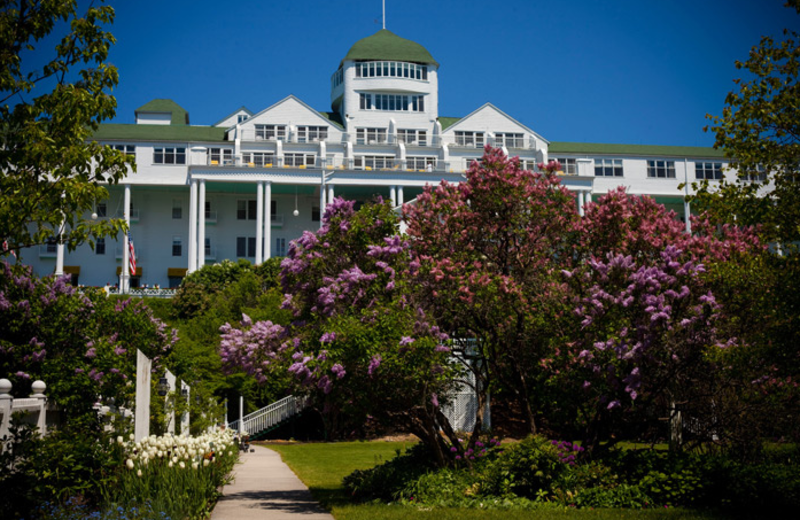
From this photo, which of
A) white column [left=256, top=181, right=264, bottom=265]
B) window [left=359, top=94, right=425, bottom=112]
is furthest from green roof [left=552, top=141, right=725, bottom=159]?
white column [left=256, top=181, right=264, bottom=265]

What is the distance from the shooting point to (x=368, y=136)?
A: 7169 centimetres

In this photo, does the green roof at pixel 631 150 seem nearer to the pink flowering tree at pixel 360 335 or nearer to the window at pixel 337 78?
the window at pixel 337 78

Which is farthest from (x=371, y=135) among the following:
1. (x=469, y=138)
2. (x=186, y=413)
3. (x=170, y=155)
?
(x=186, y=413)

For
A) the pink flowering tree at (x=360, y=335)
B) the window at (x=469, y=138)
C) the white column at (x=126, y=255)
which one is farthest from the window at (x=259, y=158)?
the pink flowering tree at (x=360, y=335)

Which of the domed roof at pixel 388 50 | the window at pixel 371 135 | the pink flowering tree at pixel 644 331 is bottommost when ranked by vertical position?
the pink flowering tree at pixel 644 331

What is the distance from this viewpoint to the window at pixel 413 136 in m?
71.8

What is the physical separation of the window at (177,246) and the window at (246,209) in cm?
494

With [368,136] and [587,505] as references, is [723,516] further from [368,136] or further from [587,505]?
[368,136]

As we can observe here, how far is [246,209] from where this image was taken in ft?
233

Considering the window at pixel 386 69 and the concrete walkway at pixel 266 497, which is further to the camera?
the window at pixel 386 69

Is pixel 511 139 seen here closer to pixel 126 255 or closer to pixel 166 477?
pixel 126 255

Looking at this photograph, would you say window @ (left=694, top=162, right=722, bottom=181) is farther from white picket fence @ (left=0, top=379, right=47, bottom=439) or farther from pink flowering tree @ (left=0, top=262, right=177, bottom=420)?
white picket fence @ (left=0, top=379, right=47, bottom=439)

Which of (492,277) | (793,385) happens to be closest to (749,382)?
(793,385)

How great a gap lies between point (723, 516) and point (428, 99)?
206ft
